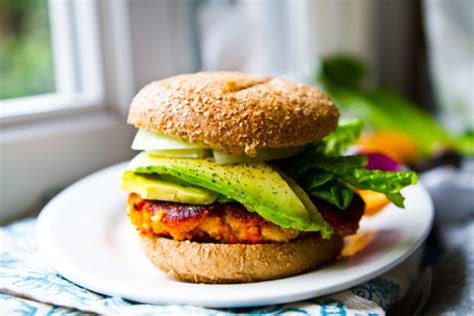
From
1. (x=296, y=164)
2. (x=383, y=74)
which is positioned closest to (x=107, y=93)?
(x=296, y=164)

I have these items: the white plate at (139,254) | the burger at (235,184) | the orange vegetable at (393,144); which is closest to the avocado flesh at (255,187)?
the burger at (235,184)

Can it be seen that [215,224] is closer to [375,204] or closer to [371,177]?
[371,177]

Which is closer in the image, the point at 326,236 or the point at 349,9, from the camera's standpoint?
the point at 326,236

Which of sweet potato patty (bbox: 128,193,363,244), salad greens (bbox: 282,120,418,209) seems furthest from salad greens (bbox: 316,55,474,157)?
sweet potato patty (bbox: 128,193,363,244)

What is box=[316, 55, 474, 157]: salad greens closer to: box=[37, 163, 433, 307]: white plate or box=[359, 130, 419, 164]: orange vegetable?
box=[359, 130, 419, 164]: orange vegetable

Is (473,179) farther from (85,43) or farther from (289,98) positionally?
(85,43)
